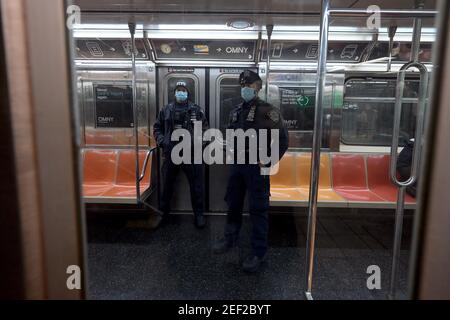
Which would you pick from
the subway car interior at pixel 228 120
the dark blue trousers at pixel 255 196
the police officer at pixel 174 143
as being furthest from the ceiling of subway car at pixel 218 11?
the dark blue trousers at pixel 255 196

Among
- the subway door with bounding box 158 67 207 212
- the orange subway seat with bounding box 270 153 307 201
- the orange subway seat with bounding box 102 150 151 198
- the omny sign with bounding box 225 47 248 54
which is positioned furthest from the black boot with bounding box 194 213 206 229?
the omny sign with bounding box 225 47 248 54

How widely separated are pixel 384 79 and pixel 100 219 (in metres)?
3.95

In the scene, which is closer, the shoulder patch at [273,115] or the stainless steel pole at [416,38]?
the stainless steel pole at [416,38]

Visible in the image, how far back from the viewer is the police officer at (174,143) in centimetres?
366

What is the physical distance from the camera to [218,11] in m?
2.98

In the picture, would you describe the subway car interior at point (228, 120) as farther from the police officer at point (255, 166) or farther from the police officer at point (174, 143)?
the police officer at point (255, 166)

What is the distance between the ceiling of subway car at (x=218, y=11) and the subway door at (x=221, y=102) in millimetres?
712

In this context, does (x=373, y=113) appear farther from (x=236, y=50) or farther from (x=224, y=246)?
(x=224, y=246)

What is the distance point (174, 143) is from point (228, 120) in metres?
0.73

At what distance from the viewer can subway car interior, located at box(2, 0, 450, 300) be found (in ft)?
9.36

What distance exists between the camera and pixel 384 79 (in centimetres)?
376

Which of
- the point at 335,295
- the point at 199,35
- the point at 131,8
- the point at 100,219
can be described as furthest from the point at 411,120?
the point at 100,219

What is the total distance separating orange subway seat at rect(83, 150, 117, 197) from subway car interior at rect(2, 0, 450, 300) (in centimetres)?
Result: 2

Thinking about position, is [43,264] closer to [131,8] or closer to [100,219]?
[131,8]
